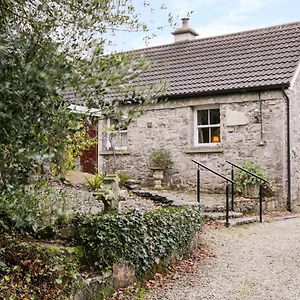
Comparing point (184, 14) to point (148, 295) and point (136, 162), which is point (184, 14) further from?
point (136, 162)

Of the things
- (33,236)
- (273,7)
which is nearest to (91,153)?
(273,7)

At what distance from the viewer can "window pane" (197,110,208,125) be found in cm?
1495

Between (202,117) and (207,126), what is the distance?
45 centimetres

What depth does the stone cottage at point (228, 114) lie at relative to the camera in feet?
44.2

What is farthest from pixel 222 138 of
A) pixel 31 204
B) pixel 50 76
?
pixel 50 76

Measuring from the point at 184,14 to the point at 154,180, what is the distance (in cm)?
1005

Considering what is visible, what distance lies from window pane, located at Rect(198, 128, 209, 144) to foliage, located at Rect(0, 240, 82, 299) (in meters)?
9.88

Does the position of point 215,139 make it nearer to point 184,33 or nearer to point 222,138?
point 222,138

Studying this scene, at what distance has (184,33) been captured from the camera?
18.2 meters

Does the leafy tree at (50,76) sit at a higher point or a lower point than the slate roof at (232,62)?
lower

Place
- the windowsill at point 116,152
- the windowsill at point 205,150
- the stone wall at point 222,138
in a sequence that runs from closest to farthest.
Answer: the stone wall at point 222,138 < the windowsill at point 205,150 < the windowsill at point 116,152

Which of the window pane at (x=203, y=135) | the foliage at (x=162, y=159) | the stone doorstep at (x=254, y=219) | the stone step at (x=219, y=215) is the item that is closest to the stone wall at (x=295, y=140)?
the stone doorstep at (x=254, y=219)

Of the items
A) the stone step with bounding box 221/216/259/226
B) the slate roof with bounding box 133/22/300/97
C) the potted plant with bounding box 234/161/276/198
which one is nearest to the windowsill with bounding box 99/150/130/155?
the slate roof with bounding box 133/22/300/97

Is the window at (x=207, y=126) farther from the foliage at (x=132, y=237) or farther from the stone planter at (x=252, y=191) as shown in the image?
the foliage at (x=132, y=237)
